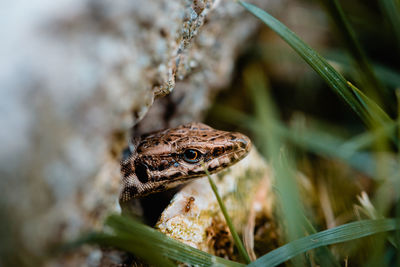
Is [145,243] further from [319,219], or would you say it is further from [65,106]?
[319,219]

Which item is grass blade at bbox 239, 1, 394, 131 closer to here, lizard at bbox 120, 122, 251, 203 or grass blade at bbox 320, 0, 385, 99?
grass blade at bbox 320, 0, 385, 99

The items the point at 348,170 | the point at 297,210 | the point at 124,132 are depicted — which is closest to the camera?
the point at 124,132

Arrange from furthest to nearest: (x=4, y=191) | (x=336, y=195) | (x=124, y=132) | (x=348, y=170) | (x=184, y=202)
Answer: (x=348, y=170), (x=336, y=195), (x=184, y=202), (x=124, y=132), (x=4, y=191)

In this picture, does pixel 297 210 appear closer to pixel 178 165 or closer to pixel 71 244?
pixel 178 165

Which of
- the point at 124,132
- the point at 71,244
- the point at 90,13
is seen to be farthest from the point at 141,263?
the point at 90,13

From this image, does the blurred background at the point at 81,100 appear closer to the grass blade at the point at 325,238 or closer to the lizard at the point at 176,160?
the grass blade at the point at 325,238

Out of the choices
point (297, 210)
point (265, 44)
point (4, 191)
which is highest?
point (265, 44)
